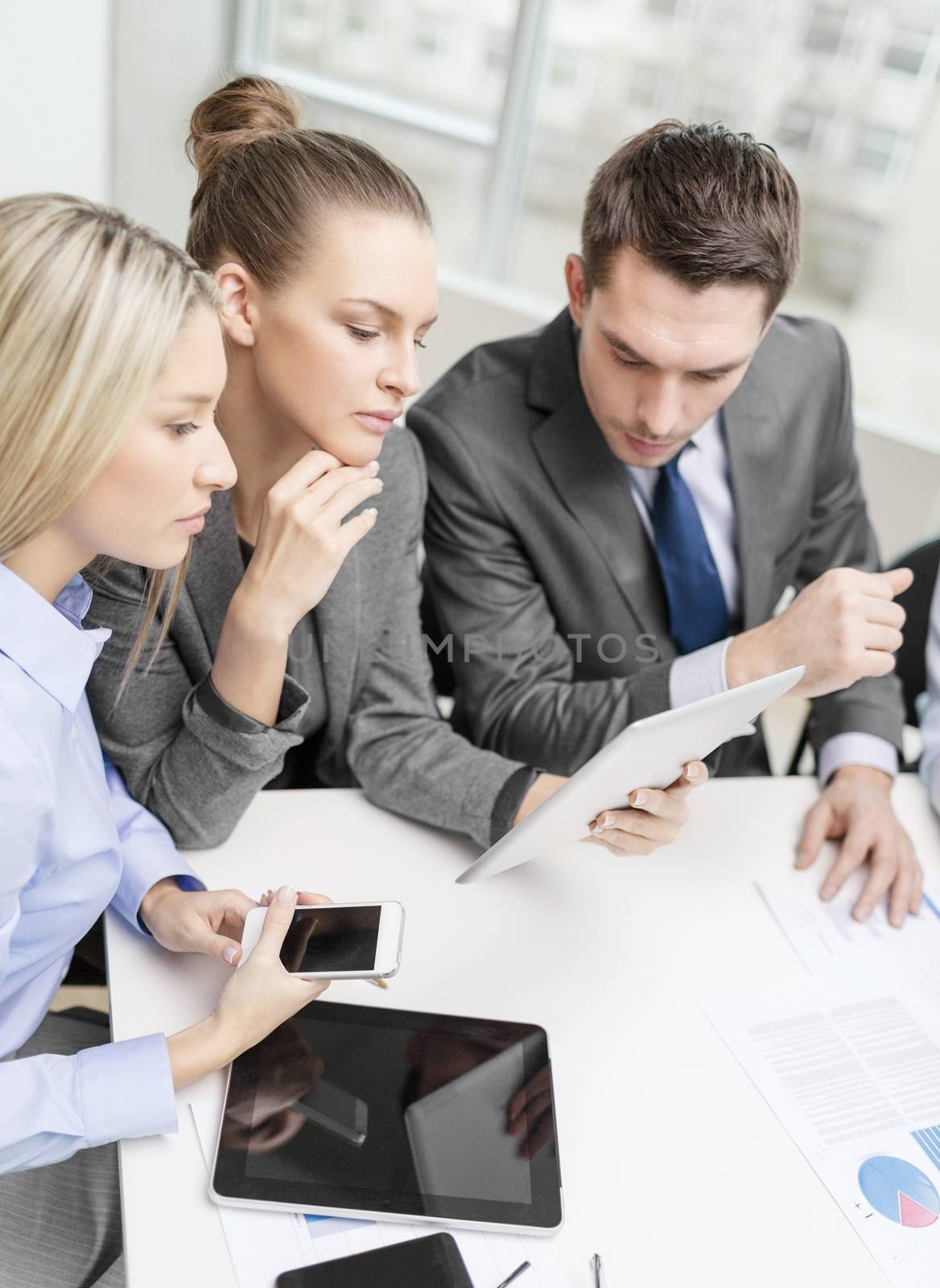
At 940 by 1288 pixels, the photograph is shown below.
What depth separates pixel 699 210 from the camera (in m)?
1.46

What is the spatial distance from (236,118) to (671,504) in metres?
0.85

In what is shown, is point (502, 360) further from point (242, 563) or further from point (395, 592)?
point (242, 563)

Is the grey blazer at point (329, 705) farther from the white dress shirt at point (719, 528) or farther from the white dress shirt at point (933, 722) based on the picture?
the white dress shirt at point (933, 722)

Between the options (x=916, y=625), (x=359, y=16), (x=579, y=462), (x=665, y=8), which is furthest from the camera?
(x=359, y=16)

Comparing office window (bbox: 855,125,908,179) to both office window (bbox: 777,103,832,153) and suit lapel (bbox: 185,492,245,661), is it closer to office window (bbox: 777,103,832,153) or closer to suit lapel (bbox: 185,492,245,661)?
office window (bbox: 777,103,832,153)

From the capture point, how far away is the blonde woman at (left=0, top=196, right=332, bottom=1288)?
0.88 metres

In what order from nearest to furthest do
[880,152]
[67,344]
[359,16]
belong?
[67,344] < [880,152] < [359,16]

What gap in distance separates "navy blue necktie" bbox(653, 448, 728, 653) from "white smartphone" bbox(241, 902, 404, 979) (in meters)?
0.89

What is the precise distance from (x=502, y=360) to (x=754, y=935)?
986 mm

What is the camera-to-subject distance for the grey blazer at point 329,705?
1251mm

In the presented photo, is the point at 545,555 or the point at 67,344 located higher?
the point at 67,344

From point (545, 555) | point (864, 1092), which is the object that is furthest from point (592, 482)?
point (864, 1092)

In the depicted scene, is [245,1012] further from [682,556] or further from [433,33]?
[433,33]

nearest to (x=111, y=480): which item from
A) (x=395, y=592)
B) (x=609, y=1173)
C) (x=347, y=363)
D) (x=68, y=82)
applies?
(x=347, y=363)
